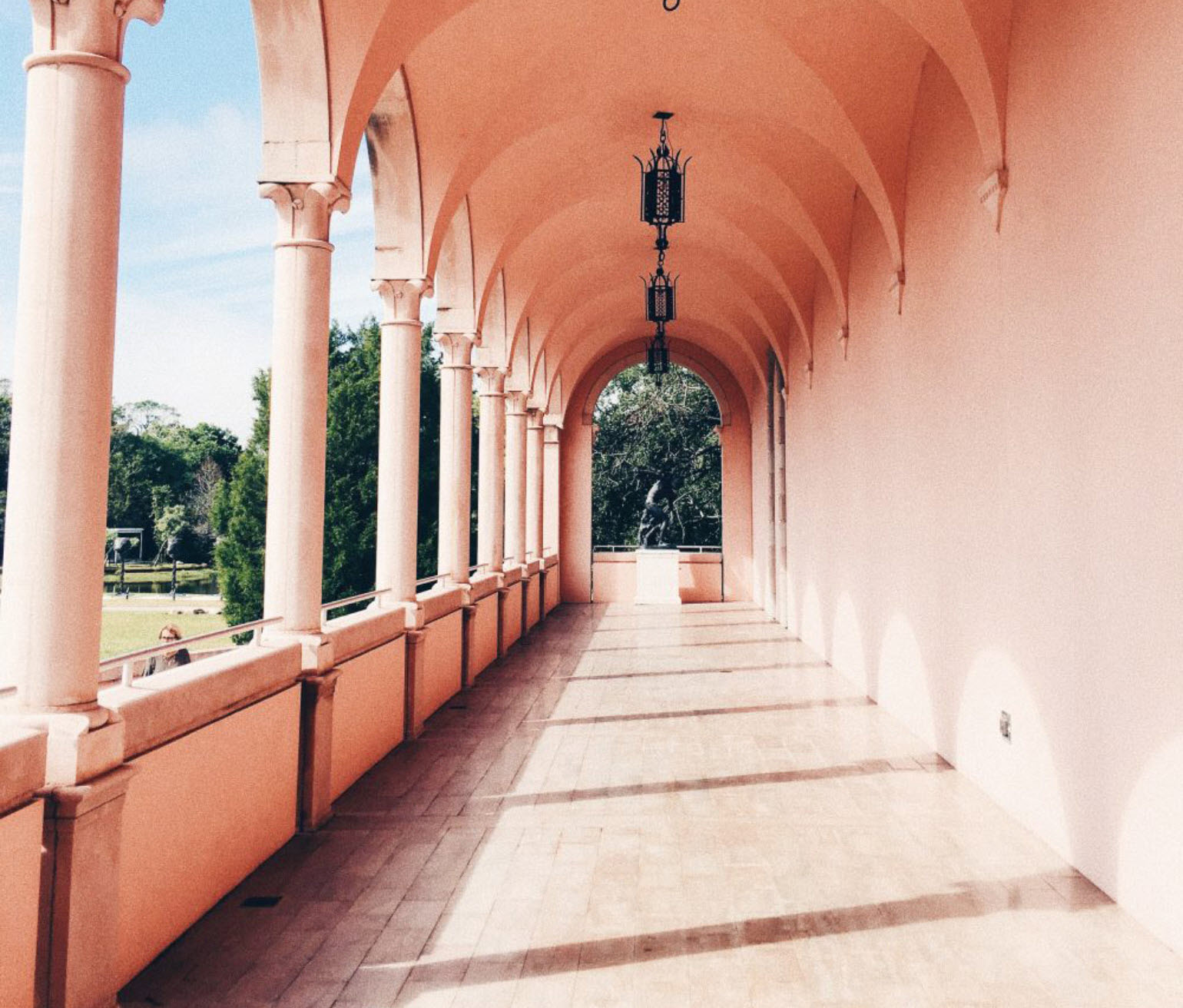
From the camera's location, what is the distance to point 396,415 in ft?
27.0

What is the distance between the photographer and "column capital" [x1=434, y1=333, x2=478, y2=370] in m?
10.9

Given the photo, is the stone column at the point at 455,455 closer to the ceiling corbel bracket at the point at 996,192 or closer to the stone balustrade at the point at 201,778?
the stone balustrade at the point at 201,778

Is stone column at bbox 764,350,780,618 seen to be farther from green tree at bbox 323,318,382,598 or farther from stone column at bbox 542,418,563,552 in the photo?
green tree at bbox 323,318,382,598

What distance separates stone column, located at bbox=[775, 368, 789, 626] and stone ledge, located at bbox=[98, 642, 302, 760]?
1352cm

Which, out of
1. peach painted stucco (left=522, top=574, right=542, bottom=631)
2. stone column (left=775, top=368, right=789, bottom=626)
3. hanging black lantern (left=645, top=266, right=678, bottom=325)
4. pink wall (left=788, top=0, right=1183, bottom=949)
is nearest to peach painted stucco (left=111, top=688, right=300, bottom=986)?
pink wall (left=788, top=0, right=1183, bottom=949)

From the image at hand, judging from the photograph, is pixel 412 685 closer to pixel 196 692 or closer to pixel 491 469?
pixel 196 692

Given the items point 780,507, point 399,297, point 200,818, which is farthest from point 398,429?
point 780,507

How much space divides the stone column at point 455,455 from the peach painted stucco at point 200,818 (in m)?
5.18

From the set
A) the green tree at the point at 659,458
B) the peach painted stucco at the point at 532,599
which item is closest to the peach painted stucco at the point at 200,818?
the peach painted stucco at the point at 532,599

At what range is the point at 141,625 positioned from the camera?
37.6m

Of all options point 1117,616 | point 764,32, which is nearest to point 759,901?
point 1117,616

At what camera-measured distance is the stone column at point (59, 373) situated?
3.34 m

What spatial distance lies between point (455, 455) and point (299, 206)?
497 centimetres

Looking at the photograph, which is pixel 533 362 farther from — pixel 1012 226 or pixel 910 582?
pixel 1012 226
